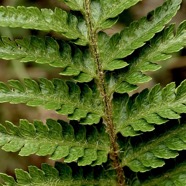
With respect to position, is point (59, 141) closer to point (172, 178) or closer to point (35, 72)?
point (172, 178)

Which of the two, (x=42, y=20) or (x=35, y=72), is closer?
(x=42, y=20)

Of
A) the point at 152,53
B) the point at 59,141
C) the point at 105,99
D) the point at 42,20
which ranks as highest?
the point at 42,20

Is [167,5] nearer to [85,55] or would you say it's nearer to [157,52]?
[157,52]

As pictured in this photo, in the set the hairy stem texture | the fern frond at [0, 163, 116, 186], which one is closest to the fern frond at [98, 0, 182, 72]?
the hairy stem texture

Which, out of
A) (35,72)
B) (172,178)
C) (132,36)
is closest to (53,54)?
(132,36)

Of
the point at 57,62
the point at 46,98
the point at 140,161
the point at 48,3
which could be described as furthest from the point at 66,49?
the point at 48,3

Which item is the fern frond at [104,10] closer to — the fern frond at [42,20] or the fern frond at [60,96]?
the fern frond at [42,20]

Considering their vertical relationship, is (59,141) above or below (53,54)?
below

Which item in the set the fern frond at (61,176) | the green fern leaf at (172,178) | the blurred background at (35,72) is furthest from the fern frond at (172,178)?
the blurred background at (35,72)
